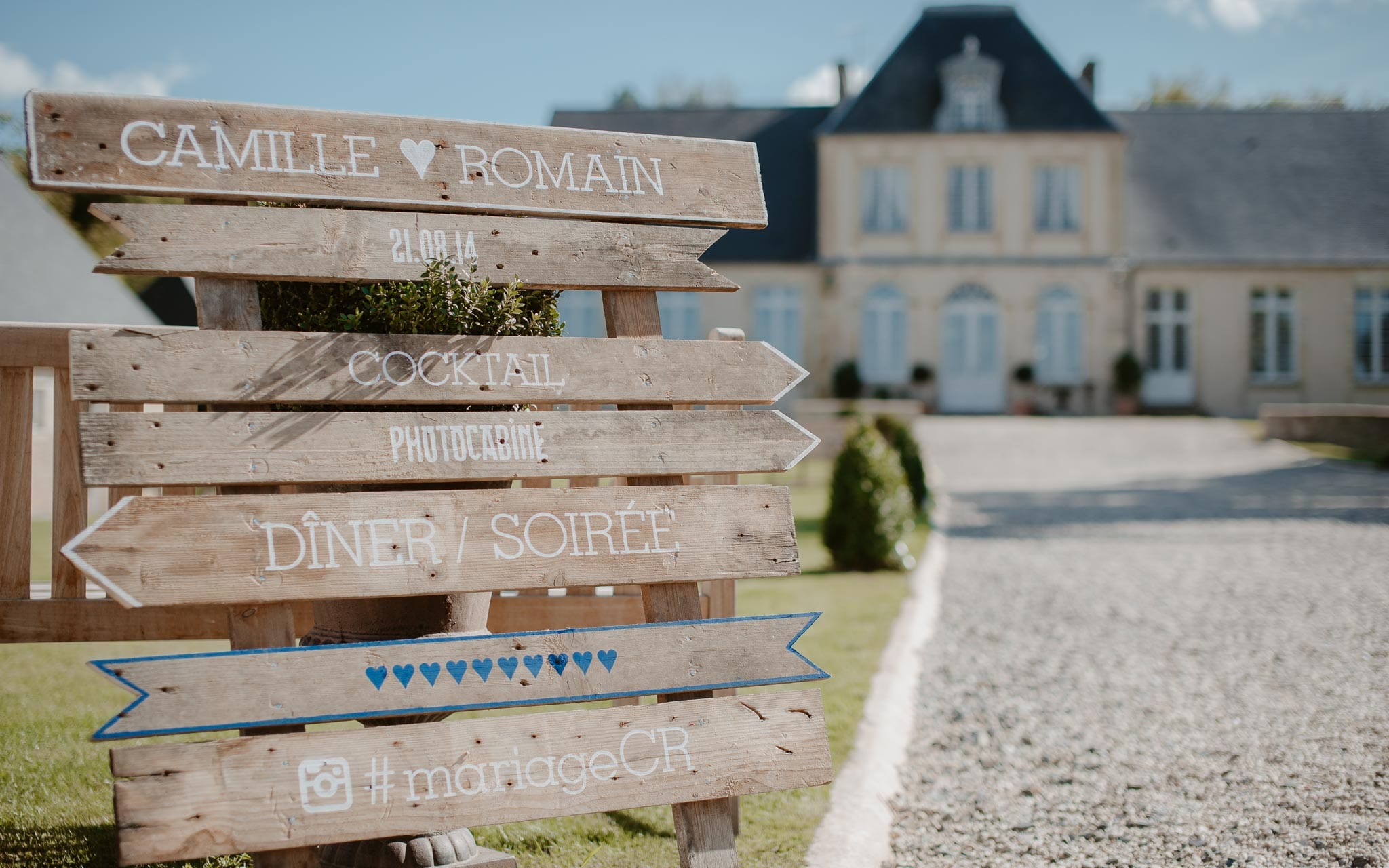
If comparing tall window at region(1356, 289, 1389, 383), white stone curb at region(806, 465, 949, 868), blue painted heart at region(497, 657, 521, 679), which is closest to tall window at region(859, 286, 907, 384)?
tall window at region(1356, 289, 1389, 383)

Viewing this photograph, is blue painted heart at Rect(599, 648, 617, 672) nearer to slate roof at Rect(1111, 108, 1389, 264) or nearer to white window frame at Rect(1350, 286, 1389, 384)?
slate roof at Rect(1111, 108, 1389, 264)

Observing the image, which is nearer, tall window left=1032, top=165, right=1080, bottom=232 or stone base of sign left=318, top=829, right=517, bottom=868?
stone base of sign left=318, top=829, right=517, bottom=868

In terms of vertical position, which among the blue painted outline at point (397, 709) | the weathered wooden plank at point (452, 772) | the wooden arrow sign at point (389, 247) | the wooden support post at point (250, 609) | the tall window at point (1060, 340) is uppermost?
the tall window at point (1060, 340)

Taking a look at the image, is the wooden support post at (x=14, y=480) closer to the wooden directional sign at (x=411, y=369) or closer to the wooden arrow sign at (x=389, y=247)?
the wooden directional sign at (x=411, y=369)

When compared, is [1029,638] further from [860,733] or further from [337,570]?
[337,570]

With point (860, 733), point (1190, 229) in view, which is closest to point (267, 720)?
point (860, 733)

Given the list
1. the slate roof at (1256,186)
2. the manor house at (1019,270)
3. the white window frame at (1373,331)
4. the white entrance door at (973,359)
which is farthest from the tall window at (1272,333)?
the white entrance door at (973,359)

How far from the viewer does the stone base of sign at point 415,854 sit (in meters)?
2.96

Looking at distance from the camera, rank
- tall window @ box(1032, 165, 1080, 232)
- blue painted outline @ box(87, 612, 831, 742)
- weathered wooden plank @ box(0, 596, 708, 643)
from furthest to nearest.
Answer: tall window @ box(1032, 165, 1080, 232)
weathered wooden plank @ box(0, 596, 708, 643)
blue painted outline @ box(87, 612, 831, 742)

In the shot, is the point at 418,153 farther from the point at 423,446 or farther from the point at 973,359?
the point at 973,359

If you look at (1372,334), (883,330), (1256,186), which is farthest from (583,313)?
(1372,334)

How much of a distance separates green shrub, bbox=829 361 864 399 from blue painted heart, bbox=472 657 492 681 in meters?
24.3

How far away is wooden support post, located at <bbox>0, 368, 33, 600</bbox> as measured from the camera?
342 centimetres

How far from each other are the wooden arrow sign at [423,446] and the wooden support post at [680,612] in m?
0.12
